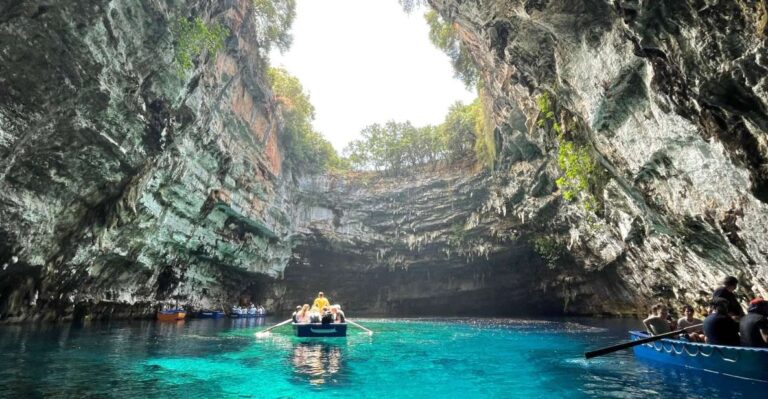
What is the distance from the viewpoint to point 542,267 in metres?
34.2

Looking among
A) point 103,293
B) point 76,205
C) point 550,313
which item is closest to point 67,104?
point 76,205

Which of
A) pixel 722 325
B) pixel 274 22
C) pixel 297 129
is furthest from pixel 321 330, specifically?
pixel 274 22

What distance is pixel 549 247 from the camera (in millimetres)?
29281

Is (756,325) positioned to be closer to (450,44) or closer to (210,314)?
(450,44)

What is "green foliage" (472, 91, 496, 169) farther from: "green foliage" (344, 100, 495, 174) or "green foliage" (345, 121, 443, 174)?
"green foliage" (345, 121, 443, 174)

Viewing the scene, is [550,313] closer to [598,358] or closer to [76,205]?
[598,358]

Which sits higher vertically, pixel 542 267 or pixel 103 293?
pixel 542 267

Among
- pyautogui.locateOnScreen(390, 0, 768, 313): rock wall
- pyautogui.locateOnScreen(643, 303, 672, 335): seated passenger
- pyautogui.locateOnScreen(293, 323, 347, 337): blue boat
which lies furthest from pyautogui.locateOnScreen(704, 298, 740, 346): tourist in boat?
pyautogui.locateOnScreen(293, 323, 347, 337): blue boat

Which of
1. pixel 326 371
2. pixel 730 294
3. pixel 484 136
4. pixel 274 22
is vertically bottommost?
pixel 326 371

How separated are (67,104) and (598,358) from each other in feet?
56.2

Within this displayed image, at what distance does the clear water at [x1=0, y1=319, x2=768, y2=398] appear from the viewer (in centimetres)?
718

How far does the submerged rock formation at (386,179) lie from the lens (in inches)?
354

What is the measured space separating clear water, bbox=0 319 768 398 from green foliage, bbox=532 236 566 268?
15.3 meters

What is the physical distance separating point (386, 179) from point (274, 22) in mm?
14186
